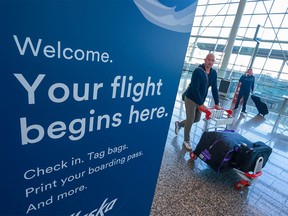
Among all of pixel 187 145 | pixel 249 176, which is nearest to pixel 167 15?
pixel 249 176

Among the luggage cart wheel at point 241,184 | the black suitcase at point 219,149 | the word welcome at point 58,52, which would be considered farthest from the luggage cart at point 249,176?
the word welcome at point 58,52

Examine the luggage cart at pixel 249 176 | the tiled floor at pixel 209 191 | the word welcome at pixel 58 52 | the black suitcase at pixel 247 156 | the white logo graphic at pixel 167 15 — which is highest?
the white logo graphic at pixel 167 15

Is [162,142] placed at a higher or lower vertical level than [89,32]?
lower

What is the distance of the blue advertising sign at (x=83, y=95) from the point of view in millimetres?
574

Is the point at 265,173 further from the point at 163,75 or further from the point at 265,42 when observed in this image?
the point at 265,42

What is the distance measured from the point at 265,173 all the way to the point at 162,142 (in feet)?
8.16

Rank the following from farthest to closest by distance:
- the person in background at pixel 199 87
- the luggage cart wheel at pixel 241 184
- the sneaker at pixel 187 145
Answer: the sneaker at pixel 187 145, the person in background at pixel 199 87, the luggage cart wheel at pixel 241 184

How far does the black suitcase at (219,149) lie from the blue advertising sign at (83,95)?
5.01ft

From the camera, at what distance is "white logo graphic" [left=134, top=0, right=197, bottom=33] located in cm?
78

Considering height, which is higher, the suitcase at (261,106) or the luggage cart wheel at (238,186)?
the suitcase at (261,106)

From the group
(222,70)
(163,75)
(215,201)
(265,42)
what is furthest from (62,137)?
(265,42)

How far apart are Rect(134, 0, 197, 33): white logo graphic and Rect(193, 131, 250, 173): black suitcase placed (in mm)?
1769

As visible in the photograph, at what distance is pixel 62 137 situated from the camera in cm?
73

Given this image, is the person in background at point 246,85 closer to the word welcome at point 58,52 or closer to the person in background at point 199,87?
the person in background at point 199,87
